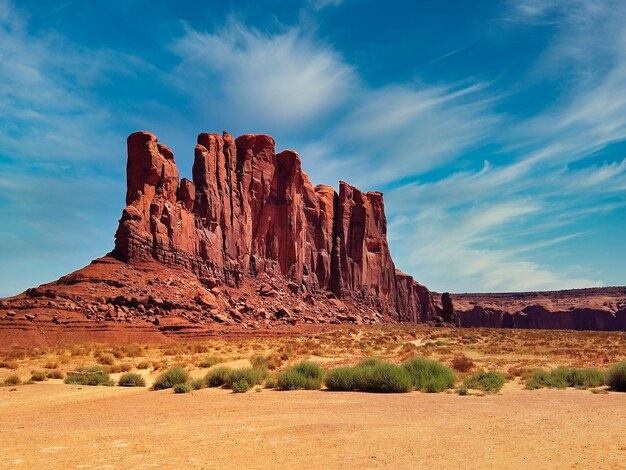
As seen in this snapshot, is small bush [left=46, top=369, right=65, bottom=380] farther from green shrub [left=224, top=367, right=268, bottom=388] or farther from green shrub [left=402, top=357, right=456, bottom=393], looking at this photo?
green shrub [left=402, top=357, right=456, bottom=393]

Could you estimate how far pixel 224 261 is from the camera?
63469 mm

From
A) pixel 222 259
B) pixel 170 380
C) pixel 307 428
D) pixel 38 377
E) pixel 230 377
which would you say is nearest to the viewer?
pixel 307 428

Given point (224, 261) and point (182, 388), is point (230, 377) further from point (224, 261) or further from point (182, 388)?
point (224, 261)

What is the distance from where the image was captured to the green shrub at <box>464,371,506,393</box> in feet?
49.8

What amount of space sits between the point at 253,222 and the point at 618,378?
60.6 metres

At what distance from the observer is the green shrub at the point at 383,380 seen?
15125 mm

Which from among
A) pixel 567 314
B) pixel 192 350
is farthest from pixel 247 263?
pixel 567 314

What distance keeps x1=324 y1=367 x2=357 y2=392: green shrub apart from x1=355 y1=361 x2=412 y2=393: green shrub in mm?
161

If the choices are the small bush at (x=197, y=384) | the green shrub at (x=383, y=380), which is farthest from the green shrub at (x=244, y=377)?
the green shrub at (x=383, y=380)

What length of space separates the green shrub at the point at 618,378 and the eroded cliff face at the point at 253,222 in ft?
141

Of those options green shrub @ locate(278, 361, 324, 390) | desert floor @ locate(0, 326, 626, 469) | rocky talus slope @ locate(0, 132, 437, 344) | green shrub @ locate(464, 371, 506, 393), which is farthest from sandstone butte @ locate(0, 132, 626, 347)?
green shrub @ locate(464, 371, 506, 393)

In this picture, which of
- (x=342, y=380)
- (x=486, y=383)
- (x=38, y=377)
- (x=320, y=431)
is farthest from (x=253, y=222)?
(x=320, y=431)

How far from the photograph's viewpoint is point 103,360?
26.8 metres

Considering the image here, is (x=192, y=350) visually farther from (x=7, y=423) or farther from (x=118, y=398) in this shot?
(x=7, y=423)
